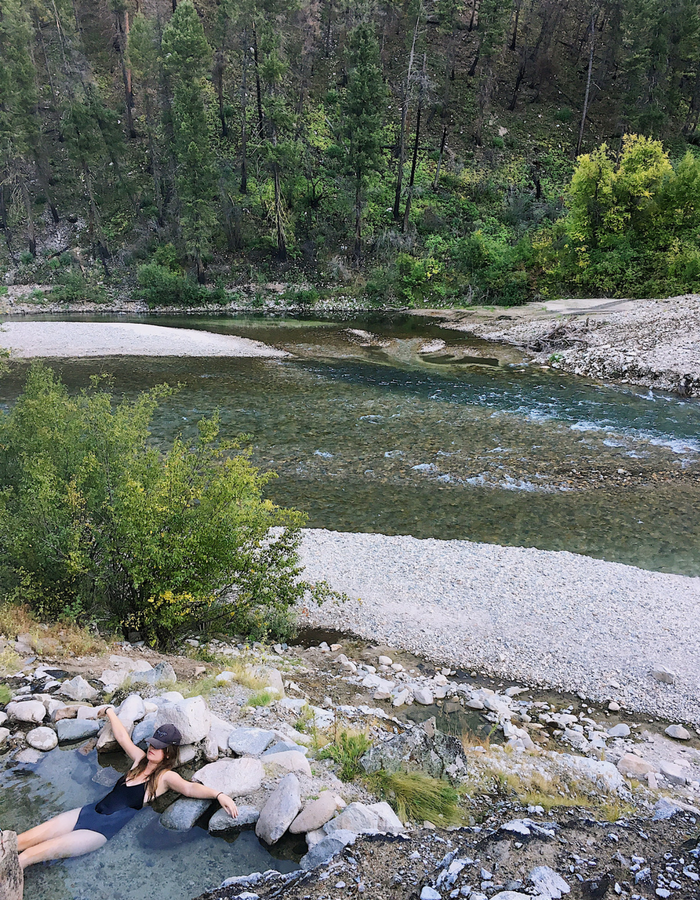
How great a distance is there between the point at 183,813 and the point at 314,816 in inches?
44.5

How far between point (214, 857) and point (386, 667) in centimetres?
413

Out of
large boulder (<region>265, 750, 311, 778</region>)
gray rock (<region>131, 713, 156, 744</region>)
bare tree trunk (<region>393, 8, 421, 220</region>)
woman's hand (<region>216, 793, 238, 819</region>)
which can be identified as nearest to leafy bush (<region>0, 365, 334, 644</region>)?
gray rock (<region>131, 713, 156, 744</region>)

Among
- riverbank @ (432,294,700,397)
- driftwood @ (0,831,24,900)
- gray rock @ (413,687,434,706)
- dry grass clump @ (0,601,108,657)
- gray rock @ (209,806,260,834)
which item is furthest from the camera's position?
riverbank @ (432,294,700,397)

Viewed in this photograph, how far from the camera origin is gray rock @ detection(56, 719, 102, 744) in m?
5.44

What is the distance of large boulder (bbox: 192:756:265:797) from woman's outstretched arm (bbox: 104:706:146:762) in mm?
595

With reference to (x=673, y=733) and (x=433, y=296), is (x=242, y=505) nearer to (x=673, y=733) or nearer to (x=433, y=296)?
(x=673, y=733)

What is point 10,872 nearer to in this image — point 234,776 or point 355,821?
point 234,776

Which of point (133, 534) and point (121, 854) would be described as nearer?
point (121, 854)

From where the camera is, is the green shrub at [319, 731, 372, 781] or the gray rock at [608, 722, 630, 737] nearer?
the green shrub at [319, 731, 372, 781]

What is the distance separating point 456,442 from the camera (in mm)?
17172

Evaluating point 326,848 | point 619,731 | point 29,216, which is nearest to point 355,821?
point 326,848

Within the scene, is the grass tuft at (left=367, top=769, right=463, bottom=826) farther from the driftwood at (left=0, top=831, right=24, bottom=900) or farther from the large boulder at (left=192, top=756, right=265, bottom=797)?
the driftwood at (left=0, top=831, right=24, bottom=900)

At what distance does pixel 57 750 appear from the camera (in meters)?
5.32

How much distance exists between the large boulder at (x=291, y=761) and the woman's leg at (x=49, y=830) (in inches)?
65.4
